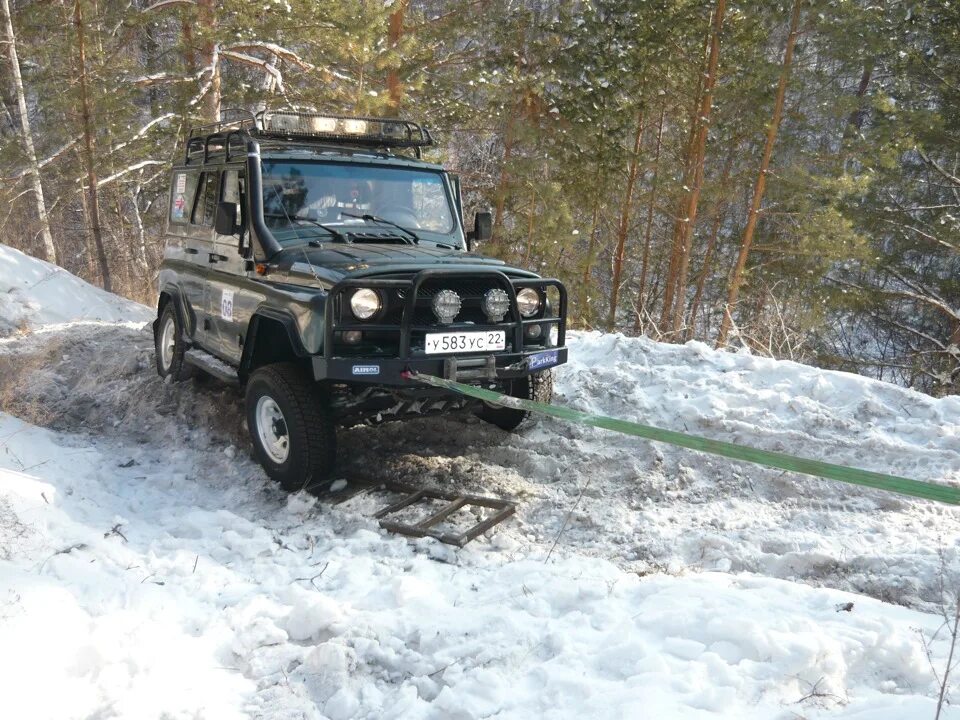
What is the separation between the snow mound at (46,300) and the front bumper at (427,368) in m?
7.54

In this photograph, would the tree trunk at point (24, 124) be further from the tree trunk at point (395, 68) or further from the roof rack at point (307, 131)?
the roof rack at point (307, 131)

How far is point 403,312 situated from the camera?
449cm

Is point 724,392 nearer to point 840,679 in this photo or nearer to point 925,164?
point 840,679

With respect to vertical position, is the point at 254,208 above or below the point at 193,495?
above

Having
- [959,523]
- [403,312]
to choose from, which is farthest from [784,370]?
[403,312]

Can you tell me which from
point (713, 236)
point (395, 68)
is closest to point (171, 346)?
point (395, 68)

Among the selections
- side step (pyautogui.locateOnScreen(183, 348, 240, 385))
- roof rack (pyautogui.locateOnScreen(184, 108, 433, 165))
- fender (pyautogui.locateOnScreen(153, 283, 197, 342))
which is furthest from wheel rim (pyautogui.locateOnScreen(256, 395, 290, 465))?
roof rack (pyautogui.locateOnScreen(184, 108, 433, 165))

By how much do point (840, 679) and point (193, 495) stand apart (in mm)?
4062

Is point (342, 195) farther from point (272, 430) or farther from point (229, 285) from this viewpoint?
point (272, 430)

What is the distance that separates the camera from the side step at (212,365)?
5590 millimetres

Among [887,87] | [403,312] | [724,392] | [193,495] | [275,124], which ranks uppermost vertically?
[887,87]

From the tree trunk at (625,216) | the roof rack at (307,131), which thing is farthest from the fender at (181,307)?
the tree trunk at (625,216)

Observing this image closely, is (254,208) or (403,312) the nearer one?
(403,312)

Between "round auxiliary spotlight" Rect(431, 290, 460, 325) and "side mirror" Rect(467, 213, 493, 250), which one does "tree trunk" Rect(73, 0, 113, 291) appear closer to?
"side mirror" Rect(467, 213, 493, 250)
